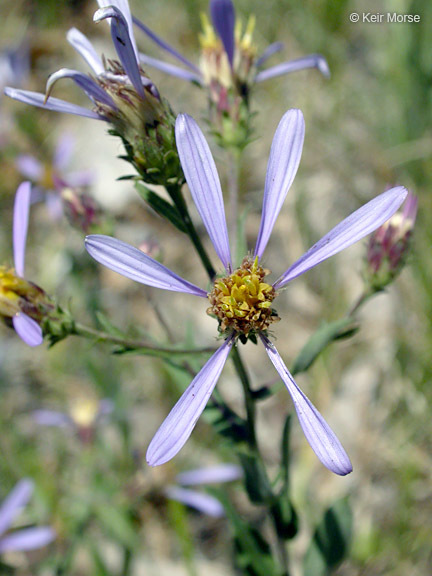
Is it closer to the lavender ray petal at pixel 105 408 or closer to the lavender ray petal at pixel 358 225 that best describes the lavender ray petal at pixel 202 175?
the lavender ray petal at pixel 358 225

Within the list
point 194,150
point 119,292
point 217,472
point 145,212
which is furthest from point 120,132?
point 145,212

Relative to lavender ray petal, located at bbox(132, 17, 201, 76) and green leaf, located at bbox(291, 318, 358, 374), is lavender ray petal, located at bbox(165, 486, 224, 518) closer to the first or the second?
green leaf, located at bbox(291, 318, 358, 374)

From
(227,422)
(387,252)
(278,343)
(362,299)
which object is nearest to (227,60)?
(387,252)

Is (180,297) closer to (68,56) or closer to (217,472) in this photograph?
(217,472)

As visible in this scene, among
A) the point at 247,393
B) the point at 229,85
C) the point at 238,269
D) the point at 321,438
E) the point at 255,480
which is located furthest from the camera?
the point at 229,85

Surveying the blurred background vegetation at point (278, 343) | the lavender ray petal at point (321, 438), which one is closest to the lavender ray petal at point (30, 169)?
the blurred background vegetation at point (278, 343)

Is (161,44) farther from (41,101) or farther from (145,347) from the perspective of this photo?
(145,347)

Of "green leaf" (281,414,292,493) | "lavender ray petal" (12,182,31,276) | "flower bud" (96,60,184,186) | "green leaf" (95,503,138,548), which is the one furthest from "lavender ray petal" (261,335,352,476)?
"green leaf" (95,503,138,548)
